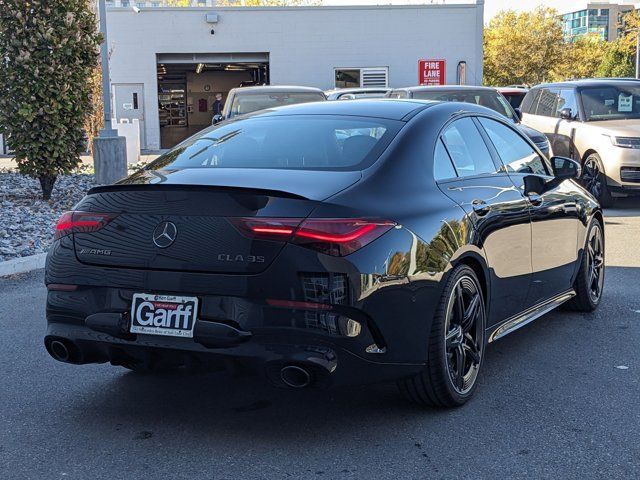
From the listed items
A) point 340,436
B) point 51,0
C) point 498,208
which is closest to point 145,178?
point 340,436

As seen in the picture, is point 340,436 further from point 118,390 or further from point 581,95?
point 581,95

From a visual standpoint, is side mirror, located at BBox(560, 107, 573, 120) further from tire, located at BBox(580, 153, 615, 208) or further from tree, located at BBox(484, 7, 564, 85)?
tree, located at BBox(484, 7, 564, 85)

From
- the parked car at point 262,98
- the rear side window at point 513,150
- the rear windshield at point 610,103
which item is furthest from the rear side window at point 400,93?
the rear side window at point 513,150

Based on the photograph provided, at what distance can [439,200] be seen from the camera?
14.6 ft

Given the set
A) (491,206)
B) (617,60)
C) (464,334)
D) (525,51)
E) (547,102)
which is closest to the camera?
(464,334)

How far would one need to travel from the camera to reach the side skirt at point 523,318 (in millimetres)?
5039

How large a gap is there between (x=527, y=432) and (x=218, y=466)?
1.48 metres

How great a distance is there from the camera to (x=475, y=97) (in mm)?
14461

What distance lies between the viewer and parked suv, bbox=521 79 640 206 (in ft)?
43.1

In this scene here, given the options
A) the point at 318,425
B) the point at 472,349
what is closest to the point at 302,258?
the point at 318,425

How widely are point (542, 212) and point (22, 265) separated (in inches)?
212

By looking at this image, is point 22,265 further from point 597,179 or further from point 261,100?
point 597,179

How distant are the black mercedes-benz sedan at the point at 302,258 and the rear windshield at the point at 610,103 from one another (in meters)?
9.84

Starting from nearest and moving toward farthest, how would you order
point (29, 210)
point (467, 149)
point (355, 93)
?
1. point (467, 149)
2. point (29, 210)
3. point (355, 93)
